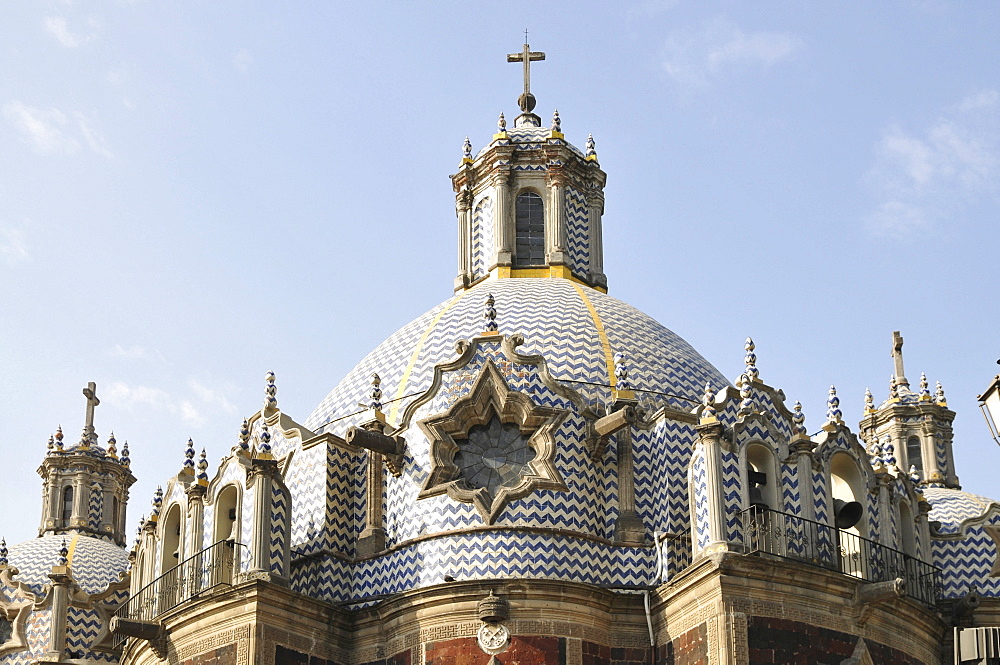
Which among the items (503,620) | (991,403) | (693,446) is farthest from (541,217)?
(991,403)

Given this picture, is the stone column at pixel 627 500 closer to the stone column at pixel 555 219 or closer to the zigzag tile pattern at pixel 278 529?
the zigzag tile pattern at pixel 278 529

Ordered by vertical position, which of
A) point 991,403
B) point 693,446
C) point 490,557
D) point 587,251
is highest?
point 587,251

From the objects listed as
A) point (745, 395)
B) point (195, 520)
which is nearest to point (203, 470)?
point (195, 520)

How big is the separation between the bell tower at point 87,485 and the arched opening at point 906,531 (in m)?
23.6

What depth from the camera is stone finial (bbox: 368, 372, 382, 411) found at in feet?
119

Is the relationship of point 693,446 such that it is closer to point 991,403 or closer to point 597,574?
point 597,574

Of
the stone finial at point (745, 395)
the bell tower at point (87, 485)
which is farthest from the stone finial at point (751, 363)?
the bell tower at point (87, 485)

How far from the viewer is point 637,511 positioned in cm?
3434

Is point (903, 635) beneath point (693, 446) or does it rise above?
beneath

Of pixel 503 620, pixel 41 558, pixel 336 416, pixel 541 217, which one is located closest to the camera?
pixel 503 620

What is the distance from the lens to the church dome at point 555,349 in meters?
36.9

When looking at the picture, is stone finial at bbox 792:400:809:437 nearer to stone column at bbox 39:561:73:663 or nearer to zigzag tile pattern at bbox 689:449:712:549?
zigzag tile pattern at bbox 689:449:712:549

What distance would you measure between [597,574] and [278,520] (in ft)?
19.0

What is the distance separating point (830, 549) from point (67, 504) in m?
25.8
